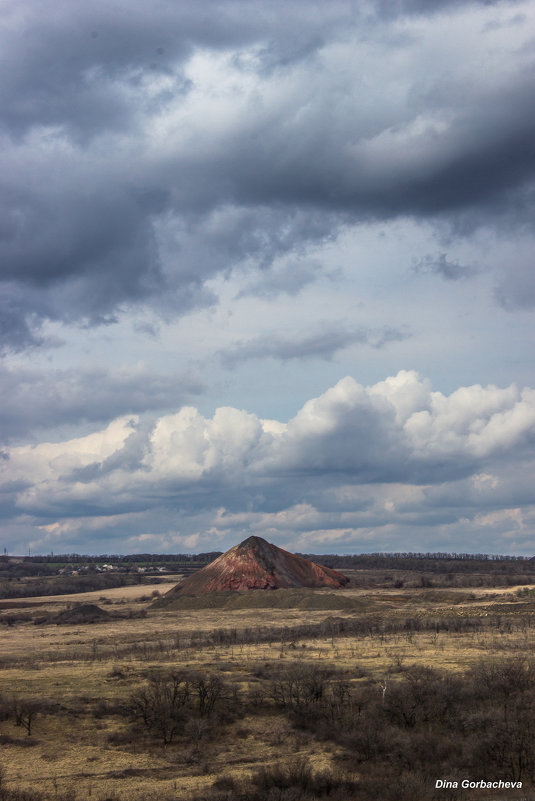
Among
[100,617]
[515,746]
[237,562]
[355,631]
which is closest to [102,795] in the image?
[515,746]

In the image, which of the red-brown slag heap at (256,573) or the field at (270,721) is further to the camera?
the red-brown slag heap at (256,573)

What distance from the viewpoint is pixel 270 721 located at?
28141 mm

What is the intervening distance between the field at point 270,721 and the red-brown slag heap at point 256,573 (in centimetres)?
5688

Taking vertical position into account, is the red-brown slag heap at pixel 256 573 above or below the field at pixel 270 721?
below

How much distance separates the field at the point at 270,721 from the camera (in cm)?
2116

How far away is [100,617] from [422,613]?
37793 millimetres

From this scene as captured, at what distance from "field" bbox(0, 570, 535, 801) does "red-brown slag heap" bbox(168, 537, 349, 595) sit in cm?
5688

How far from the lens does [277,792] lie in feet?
64.8

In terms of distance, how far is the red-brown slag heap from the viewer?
105 metres

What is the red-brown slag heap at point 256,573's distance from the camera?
343 ft

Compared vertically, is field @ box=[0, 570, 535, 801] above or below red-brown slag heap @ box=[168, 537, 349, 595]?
above

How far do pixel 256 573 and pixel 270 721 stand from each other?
7944 cm

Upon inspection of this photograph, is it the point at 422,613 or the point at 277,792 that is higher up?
the point at 277,792

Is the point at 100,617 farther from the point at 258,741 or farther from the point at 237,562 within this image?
the point at 258,741
